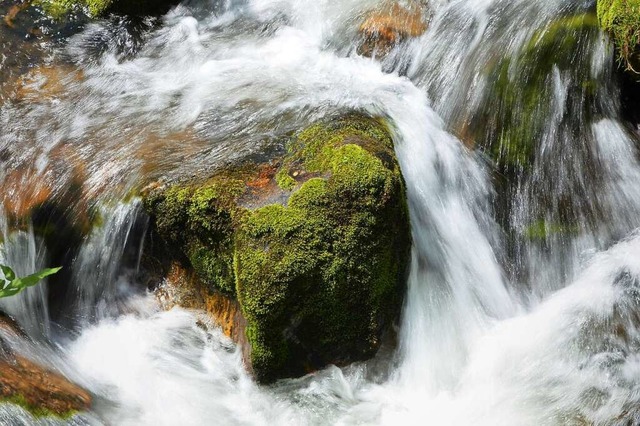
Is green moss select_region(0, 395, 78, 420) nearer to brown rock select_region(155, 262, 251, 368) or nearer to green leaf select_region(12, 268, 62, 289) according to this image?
brown rock select_region(155, 262, 251, 368)

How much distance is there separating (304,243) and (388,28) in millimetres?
3408

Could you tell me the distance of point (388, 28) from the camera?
271 inches

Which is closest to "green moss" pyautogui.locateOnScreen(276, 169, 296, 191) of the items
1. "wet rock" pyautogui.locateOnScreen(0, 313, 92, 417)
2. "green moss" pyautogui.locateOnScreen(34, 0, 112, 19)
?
"wet rock" pyautogui.locateOnScreen(0, 313, 92, 417)

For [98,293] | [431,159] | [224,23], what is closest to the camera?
[98,293]

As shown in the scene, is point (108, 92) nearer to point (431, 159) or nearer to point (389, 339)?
point (431, 159)

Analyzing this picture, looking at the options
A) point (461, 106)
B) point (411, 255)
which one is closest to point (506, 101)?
point (461, 106)

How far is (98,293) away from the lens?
5.10 m

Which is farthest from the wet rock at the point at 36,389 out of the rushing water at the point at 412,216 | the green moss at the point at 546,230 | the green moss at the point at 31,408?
the green moss at the point at 546,230

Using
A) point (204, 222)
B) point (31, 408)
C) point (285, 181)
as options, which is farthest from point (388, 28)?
point (31, 408)

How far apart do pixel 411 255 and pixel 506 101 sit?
1.97m

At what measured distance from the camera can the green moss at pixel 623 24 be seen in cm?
558

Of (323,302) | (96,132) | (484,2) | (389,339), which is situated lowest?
(389,339)

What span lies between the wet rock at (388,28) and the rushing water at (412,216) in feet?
0.38

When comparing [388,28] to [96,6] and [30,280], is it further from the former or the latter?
[30,280]
